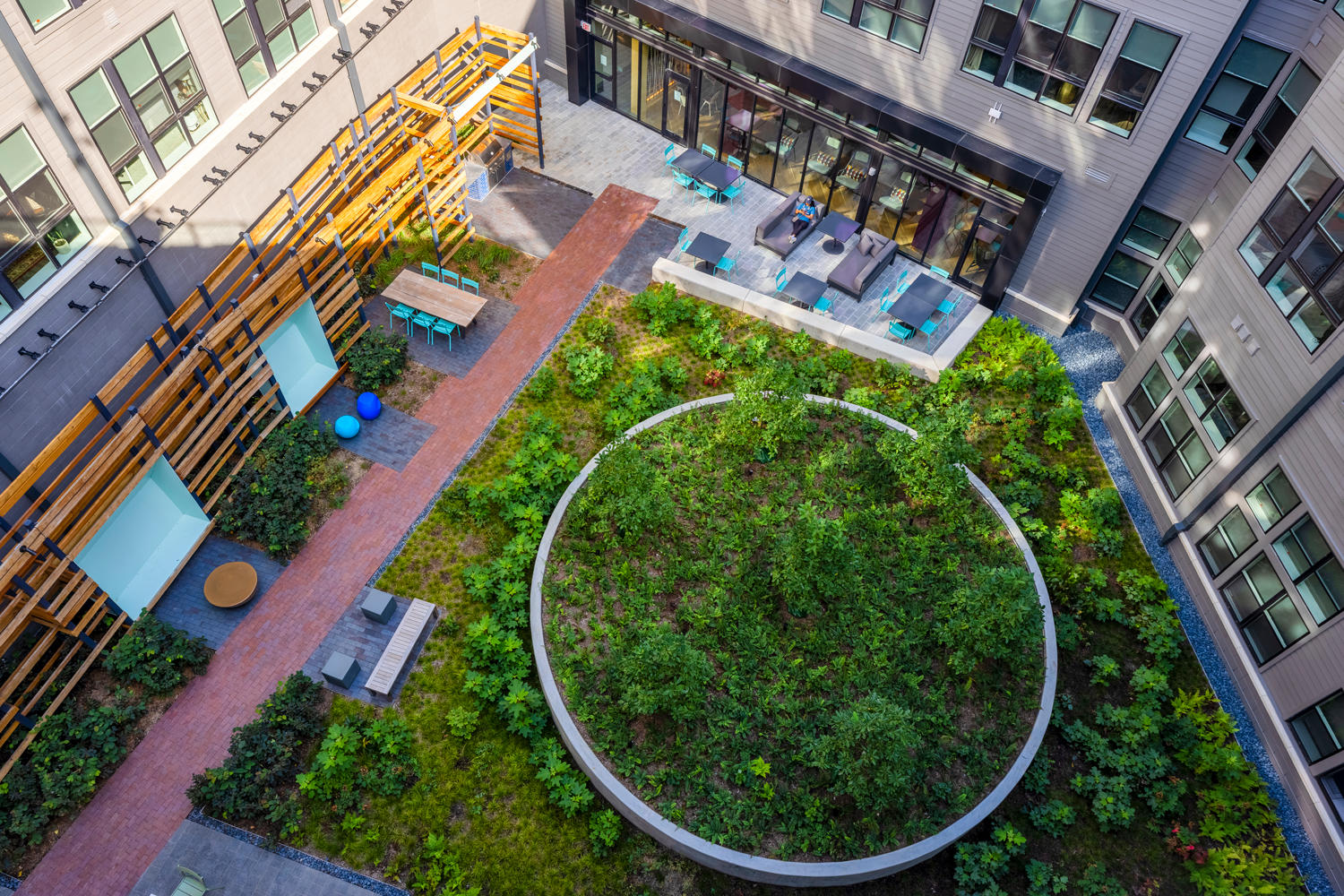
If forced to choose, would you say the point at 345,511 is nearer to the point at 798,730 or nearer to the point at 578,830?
the point at 578,830

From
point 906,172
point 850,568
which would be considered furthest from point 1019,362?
point 850,568

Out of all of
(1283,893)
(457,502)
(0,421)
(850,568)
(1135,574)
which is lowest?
(1283,893)

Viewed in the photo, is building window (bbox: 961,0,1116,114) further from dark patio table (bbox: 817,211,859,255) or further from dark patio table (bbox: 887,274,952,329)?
dark patio table (bbox: 817,211,859,255)

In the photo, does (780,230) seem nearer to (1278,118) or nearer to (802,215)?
(802,215)

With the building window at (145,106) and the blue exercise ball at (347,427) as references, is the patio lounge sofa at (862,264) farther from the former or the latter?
the building window at (145,106)

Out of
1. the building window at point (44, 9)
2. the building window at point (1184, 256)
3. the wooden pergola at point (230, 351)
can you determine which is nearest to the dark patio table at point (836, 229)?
the building window at point (1184, 256)

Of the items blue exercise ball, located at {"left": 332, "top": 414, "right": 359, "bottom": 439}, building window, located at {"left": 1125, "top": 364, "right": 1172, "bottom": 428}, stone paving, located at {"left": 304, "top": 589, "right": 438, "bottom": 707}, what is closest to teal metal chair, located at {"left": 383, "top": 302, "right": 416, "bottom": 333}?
blue exercise ball, located at {"left": 332, "top": 414, "right": 359, "bottom": 439}

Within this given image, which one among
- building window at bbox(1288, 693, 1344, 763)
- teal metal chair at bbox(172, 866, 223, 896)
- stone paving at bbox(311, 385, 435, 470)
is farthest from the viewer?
stone paving at bbox(311, 385, 435, 470)
